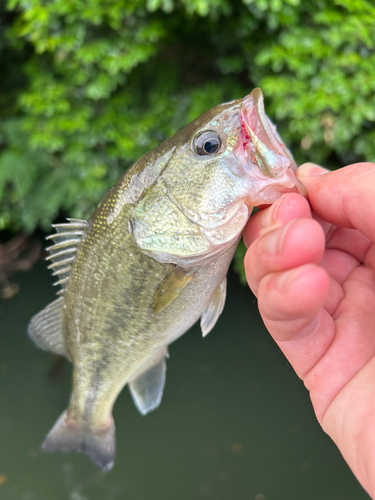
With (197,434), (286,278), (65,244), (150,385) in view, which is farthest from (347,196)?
(197,434)

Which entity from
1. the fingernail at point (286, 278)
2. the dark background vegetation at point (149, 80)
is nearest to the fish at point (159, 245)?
the fingernail at point (286, 278)

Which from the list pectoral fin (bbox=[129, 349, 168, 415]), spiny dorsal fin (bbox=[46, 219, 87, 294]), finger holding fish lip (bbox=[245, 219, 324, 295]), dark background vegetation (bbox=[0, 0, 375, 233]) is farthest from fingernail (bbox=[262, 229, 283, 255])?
dark background vegetation (bbox=[0, 0, 375, 233])

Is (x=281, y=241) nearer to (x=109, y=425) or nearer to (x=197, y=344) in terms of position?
(x=109, y=425)

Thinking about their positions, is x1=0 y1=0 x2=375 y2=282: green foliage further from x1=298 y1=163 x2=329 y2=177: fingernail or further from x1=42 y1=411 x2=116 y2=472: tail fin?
x1=42 y1=411 x2=116 y2=472: tail fin

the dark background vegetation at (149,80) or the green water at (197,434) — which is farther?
the green water at (197,434)

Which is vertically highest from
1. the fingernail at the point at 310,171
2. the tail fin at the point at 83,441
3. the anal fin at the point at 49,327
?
the fingernail at the point at 310,171

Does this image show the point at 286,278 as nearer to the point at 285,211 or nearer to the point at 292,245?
the point at 292,245

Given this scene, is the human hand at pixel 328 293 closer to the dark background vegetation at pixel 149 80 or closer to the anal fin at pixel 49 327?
the anal fin at pixel 49 327
